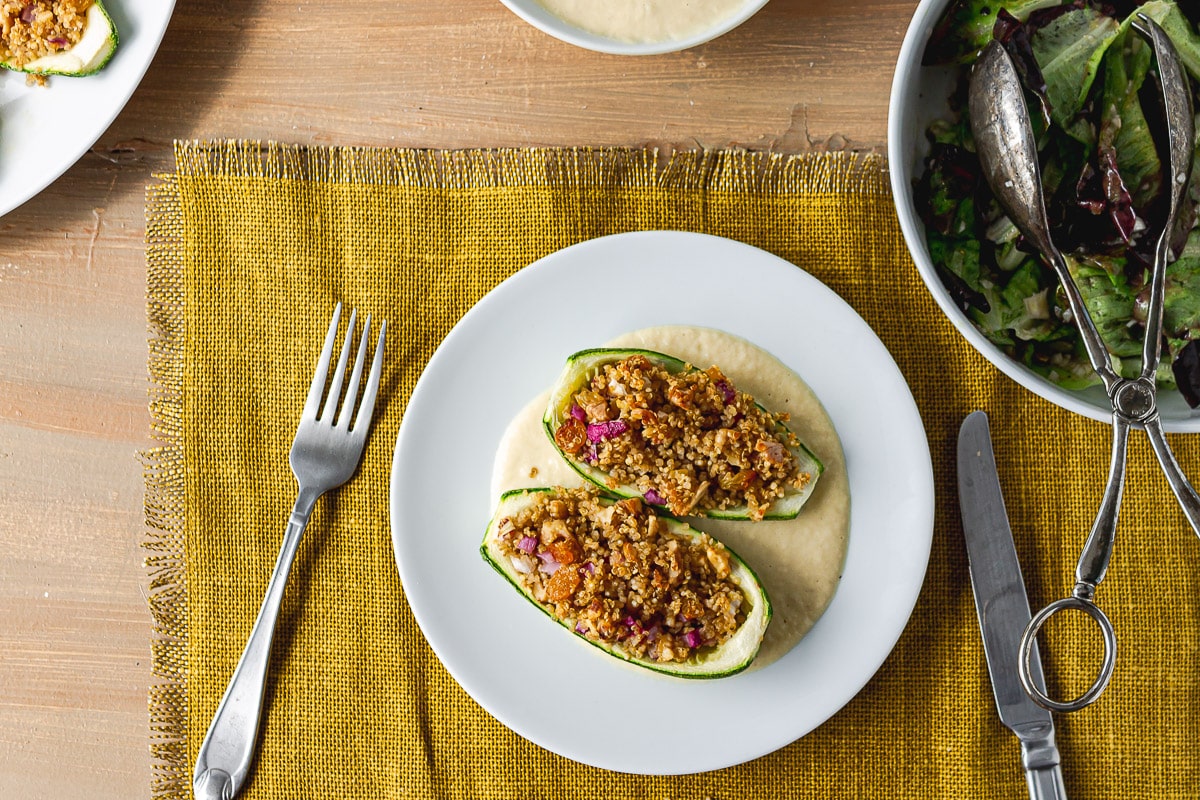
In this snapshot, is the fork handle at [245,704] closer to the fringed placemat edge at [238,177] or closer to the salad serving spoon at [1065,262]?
the fringed placemat edge at [238,177]

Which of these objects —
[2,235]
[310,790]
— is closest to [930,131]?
[310,790]

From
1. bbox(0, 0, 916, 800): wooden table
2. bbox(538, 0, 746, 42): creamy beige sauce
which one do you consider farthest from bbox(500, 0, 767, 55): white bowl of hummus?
bbox(0, 0, 916, 800): wooden table

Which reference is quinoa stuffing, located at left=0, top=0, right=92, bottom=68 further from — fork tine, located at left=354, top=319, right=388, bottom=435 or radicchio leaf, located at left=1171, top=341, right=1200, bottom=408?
radicchio leaf, located at left=1171, top=341, right=1200, bottom=408

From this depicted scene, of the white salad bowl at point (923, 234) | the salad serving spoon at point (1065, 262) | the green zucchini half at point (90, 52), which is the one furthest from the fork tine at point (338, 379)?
the salad serving spoon at point (1065, 262)

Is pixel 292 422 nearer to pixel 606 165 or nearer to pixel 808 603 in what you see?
pixel 606 165

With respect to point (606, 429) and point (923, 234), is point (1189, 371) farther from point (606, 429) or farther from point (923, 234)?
point (606, 429)

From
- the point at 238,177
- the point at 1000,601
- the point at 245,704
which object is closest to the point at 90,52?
the point at 238,177
